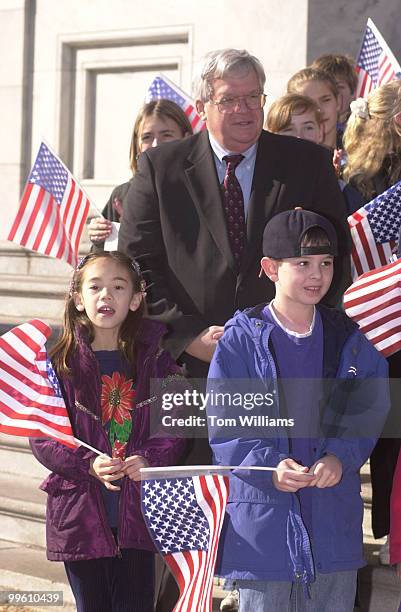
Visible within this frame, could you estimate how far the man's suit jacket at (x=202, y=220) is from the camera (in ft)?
14.3

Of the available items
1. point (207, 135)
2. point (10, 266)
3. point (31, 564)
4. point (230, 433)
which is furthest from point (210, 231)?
point (10, 266)

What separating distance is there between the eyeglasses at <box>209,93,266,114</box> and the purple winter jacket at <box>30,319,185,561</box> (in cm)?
94

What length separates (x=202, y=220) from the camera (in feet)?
14.5

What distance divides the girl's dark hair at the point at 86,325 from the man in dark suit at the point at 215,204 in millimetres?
108

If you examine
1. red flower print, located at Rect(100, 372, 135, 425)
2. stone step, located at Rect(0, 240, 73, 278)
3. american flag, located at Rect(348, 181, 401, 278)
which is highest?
stone step, located at Rect(0, 240, 73, 278)

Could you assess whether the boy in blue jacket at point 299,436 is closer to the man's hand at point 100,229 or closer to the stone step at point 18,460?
the man's hand at point 100,229

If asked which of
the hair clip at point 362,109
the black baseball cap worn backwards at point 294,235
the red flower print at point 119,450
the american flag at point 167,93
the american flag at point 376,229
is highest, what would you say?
the american flag at point 167,93

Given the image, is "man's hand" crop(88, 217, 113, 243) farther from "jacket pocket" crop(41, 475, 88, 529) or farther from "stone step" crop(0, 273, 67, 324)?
"stone step" crop(0, 273, 67, 324)

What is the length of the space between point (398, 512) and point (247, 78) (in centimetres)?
170

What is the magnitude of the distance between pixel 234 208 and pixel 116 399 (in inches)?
34.0

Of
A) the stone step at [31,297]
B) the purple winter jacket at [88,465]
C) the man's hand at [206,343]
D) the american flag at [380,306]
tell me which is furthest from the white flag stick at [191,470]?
the stone step at [31,297]

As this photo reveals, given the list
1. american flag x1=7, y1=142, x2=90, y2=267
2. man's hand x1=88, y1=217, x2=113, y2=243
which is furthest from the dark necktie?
american flag x1=7, y1=142, x2=90, y2=267

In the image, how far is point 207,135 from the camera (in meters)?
4.56

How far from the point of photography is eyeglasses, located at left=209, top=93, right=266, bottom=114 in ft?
14.3
